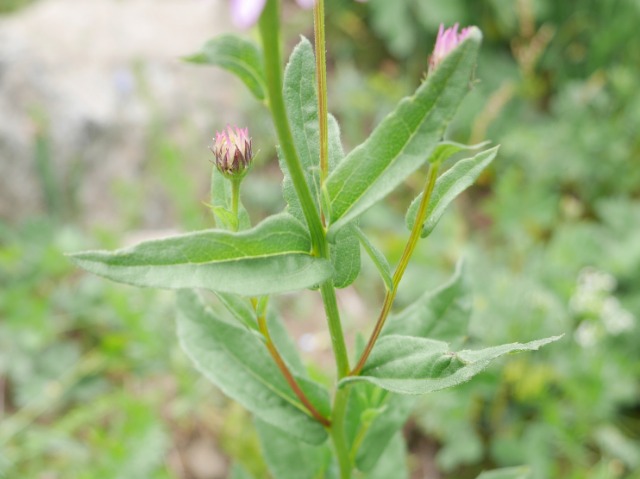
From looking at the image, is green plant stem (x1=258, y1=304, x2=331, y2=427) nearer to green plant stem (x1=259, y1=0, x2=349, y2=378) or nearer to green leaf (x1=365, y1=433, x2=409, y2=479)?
green plant stem (x1=259, y1=0, x2=349, y2=378)

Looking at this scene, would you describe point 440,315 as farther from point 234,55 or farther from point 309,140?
point 234,55

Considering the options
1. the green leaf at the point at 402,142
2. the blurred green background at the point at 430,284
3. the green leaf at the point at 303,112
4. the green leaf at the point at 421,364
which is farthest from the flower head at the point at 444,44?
the blurred green background at the point at 430,284

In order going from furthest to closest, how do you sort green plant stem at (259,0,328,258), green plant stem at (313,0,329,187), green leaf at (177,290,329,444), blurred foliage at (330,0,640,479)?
blurred foliage at (330,0,640,479) < green leaf at (177,290,329,444) < green plant stem at (313,0,329,187) < green plant stem at (259,0,328,258)

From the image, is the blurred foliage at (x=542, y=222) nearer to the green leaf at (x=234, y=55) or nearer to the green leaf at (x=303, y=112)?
the green leaf at (x=303, y=112)

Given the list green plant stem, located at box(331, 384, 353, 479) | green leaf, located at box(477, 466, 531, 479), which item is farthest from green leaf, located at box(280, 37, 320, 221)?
green leaf, located at box(477, 466, 531, 479)

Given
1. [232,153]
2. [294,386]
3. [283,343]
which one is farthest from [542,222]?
[232,153]
